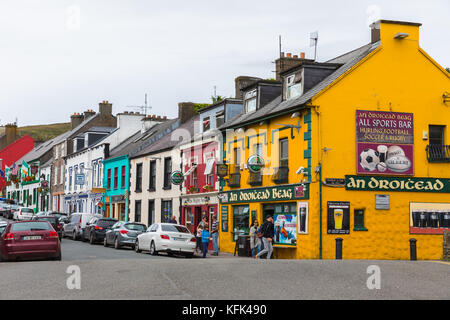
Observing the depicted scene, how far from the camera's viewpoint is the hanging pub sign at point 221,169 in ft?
100

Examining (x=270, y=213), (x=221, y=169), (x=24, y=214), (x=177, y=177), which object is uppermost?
(x=221, y=169)

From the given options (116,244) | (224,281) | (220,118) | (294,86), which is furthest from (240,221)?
(224,281)

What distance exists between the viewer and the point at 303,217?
2502cm

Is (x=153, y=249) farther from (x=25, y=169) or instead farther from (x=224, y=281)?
(x=25, y=169)

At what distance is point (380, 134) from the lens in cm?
2575

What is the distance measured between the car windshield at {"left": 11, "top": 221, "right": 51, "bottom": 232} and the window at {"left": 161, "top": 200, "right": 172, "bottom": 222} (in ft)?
56.9

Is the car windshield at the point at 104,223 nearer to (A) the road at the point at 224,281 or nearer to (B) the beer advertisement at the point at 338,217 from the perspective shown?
(B) the beer advertisement at the point at 338,217

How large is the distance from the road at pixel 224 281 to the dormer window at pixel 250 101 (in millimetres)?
16251

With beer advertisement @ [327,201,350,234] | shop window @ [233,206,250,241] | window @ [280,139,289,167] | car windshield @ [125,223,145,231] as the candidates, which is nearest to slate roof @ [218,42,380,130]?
window @ [280,139,289,167]

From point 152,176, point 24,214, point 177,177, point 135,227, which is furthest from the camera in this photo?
point 24,214

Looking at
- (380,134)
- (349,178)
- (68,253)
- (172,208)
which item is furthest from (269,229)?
(172,208)

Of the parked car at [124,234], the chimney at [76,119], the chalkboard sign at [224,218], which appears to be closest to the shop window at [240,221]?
the chalkboard sign at [224,218]

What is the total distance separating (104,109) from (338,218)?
41869 millimetres
